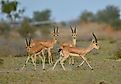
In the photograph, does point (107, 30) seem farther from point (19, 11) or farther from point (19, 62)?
point (19, 11)

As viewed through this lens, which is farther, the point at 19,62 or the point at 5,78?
the point at 19,62

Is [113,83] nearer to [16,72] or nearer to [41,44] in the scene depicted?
[16,72]

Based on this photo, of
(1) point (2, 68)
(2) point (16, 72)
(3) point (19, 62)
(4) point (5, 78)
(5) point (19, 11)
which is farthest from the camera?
(5) point (19, 11)

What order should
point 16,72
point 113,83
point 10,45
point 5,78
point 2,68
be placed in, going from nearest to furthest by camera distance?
point 113,83 → point 5,78 → point 16,72 → point 2,68 → point 10,45

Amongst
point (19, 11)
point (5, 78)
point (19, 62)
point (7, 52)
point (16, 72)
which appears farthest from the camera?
point (19, 11)

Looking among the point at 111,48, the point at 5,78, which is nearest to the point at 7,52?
the point at 111,48

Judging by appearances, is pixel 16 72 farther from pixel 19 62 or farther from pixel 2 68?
pixel 19 62

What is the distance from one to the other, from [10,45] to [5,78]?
682 inches

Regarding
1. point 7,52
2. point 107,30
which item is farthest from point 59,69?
point 7,52

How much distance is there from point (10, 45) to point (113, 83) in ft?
62.8

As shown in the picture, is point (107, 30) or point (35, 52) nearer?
point (35, 52)

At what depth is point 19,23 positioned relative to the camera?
45156 millimetres

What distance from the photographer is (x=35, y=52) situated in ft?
62.9

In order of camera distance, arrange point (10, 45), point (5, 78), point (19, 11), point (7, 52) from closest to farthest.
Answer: point (5, 78) → point (7, 52) → point (10, 45) → point (19, 11)
